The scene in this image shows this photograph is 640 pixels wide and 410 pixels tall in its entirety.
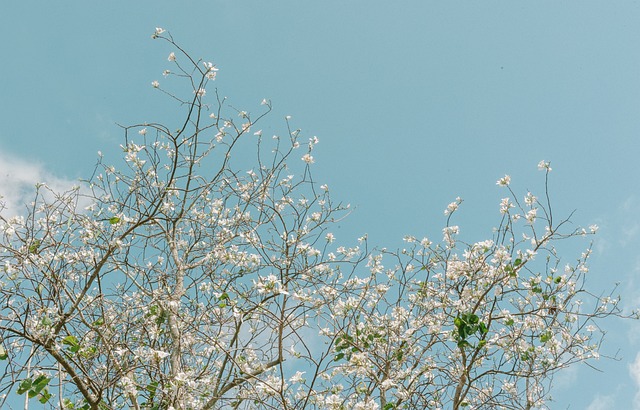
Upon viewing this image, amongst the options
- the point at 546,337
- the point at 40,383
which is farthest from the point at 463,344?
the point at 40,383

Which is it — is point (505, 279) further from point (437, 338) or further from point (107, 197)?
point (107, 197)

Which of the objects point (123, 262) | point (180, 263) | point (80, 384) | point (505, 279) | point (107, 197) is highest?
point (107, 197)

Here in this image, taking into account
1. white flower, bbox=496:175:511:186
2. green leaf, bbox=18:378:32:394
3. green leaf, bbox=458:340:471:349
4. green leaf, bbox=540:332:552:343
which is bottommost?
green leaf, bbox=18:378:32:394

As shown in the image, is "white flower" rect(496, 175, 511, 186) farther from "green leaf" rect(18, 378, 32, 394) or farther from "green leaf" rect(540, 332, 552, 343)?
"green leaf" rect(18, 378, 32, 394)

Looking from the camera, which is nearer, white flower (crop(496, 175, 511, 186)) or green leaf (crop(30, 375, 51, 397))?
green leaf (crop(30, 375, 51, 397))

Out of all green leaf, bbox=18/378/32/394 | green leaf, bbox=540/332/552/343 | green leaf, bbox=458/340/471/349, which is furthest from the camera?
green leaf, bbox=540/332/552/343

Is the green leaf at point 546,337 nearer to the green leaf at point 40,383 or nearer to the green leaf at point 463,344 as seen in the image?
the green leaf at point 463,344

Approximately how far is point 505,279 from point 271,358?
A: 7.35ft

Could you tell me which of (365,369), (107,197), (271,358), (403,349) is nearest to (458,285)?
(403,349)

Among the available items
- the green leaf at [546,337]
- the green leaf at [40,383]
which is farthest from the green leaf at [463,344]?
the green leaf at [40,383]

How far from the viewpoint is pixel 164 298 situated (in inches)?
210

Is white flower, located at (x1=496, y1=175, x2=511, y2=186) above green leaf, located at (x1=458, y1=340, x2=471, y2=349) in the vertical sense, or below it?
above

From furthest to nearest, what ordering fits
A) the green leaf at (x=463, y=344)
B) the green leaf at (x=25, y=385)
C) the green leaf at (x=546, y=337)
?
the green leaf at (x=546, y=337) < the green leaf at (x=463, y=344) < the green leaf at (x=25, y=385)

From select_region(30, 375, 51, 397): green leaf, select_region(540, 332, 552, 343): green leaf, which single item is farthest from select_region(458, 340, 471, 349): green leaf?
select_region(30, 375, 51, 397): green leaf
